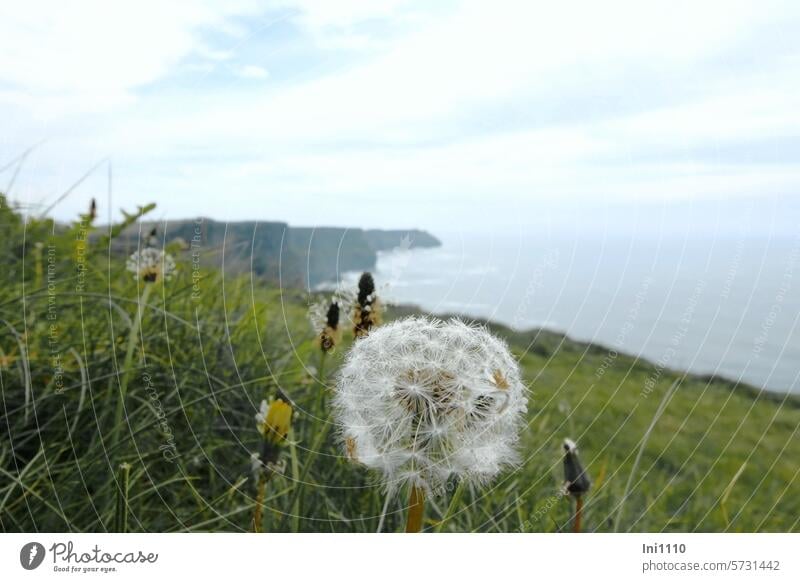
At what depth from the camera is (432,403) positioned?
29.7 inches

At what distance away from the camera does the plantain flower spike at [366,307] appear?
1.04 m

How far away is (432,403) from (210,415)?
693 millimetres

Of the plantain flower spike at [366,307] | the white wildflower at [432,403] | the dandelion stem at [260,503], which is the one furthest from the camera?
the plantain flower spike at [366,307]

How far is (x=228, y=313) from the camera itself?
1.60m

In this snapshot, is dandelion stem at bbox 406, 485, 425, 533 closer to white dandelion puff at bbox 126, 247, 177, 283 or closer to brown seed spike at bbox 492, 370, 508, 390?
brown seed spike at bbox 492, 370, 508, 390

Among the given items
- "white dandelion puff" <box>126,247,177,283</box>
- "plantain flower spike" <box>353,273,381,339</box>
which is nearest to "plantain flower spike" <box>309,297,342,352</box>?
"plantain flower spike" <box>353,273,381,339</box>

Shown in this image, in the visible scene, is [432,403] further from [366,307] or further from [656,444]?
[656,444]

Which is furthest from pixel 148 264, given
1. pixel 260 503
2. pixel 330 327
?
pixel 260 503

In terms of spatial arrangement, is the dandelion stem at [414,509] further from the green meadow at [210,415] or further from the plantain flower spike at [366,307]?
the plantain flower spike at [366,307]

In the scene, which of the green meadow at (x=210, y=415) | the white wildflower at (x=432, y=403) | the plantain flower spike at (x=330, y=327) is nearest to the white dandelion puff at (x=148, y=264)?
the green meadow at (x=210, y=415)

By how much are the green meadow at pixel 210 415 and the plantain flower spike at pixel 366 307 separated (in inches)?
1.7
